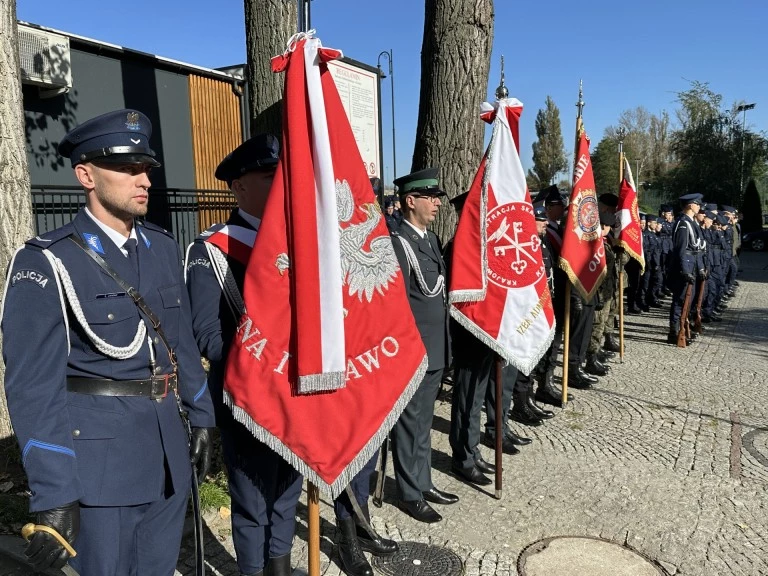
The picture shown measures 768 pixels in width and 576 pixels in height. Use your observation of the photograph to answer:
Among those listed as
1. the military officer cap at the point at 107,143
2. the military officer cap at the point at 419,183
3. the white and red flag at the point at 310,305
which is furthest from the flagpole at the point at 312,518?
the military officer cap at the point at 419,183

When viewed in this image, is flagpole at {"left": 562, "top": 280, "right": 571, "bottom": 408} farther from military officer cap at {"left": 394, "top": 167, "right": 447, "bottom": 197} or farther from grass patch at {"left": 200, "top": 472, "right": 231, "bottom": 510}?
grass patch at {"left": 200, "top": 472, "right": 231, "bottom": 510}

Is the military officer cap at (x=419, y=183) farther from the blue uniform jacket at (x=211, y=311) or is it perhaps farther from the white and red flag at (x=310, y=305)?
the blue uniform jacket at (x=211, y=311)

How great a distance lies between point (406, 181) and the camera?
13.0 feet

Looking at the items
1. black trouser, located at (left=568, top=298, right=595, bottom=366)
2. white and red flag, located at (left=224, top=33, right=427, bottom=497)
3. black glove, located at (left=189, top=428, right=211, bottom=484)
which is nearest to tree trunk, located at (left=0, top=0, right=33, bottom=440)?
black glove, located at (left=189, top=428, right=211, bottom=484)

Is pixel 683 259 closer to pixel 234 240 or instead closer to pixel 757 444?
pixel 757 444

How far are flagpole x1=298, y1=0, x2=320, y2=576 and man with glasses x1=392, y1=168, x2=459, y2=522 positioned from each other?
4.29 ft

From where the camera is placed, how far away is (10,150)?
396 cm

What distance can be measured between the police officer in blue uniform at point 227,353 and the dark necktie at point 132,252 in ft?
1.25

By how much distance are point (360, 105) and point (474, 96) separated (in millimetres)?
1173

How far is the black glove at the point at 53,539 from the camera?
1.76 metres

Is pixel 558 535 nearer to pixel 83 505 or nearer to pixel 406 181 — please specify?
pixel 406 181

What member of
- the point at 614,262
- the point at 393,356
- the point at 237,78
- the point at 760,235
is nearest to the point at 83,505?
the point at 393,356

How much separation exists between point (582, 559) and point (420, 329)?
158 cm

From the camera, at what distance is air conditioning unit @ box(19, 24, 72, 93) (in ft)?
32.2
